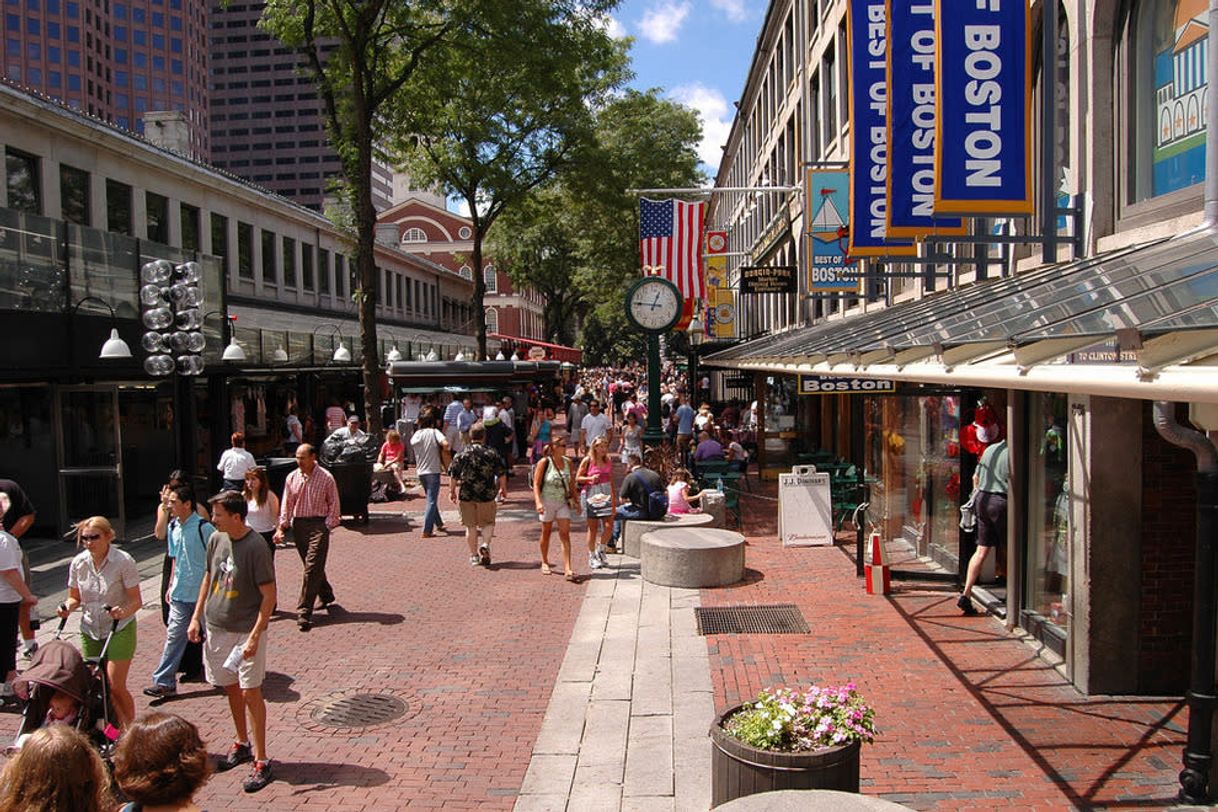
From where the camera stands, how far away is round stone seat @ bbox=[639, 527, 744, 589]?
11055 mm

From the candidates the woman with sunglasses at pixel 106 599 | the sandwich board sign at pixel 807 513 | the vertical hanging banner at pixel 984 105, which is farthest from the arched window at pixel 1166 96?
the woman with sunglasses at pixel 106 599

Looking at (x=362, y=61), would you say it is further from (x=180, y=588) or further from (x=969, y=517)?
(x=969, y=517)

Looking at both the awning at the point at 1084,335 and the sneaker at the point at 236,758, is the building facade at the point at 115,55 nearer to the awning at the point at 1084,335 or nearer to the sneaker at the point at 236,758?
the sneaker at the point at 236,758

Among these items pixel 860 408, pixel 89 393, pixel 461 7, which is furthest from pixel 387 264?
pixel 860 408

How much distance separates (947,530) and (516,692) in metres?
5.90

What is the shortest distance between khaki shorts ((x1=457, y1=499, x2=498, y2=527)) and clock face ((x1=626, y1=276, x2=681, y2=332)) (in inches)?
221

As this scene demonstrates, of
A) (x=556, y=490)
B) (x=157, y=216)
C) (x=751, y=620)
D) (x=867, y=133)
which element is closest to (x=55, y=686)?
(x=751, y=620)

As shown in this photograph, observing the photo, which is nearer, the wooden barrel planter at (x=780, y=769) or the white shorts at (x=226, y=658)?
the wooden barrel planter at (x=780, y=769)

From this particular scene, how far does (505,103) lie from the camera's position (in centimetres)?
2856

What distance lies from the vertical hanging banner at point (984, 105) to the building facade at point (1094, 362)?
0.32 m

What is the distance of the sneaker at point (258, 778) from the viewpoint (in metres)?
6.07

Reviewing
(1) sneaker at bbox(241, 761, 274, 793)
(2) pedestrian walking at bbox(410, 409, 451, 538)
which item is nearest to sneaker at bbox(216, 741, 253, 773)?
(1) sneaker at bbox(241, 761, 274, 793)

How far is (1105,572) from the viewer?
23.8ft

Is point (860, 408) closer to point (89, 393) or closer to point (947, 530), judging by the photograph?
point (947, 530)
